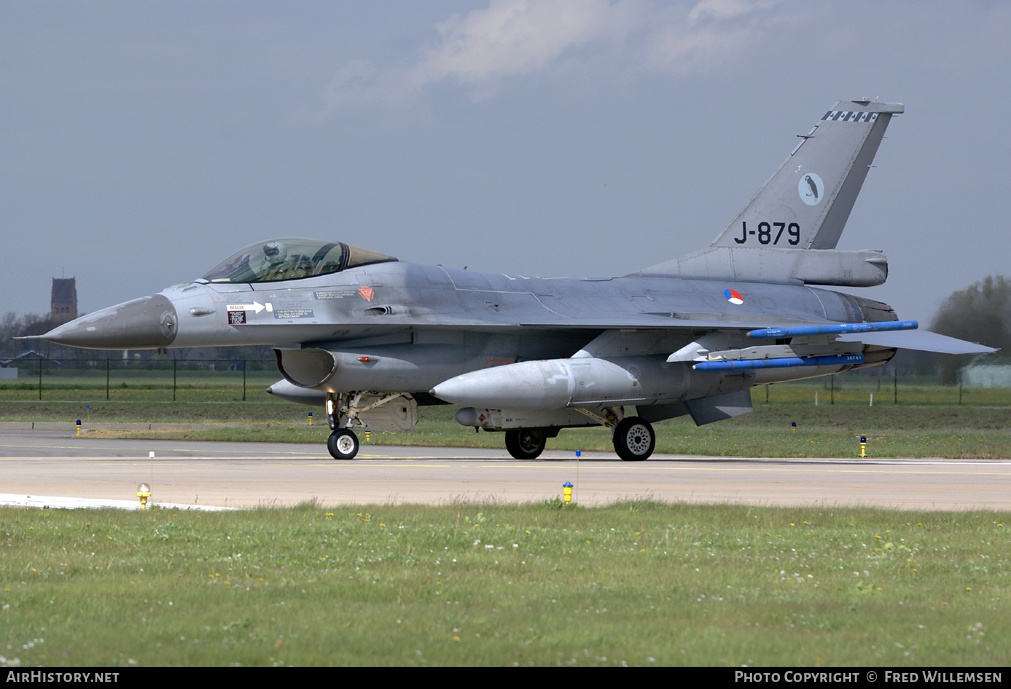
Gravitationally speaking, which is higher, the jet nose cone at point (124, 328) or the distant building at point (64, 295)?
the distant building at point (64, 295)

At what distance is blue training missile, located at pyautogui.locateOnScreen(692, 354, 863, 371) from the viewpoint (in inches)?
850

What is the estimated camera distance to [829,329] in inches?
842

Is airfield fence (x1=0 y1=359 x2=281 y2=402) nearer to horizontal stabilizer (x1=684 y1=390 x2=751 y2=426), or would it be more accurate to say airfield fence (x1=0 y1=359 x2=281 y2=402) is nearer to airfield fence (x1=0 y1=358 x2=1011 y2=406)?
airfield fence (x1=0 y1=358 x2=1011 y2=406)

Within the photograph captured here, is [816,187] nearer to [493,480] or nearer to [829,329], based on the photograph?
[829,329]

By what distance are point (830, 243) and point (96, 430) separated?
69.8 feet

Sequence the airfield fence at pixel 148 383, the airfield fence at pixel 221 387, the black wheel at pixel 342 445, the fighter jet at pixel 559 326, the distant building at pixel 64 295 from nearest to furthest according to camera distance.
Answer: the fighter jet at pixel 559 326 → the black wheel at pixel 342 445 → the airfield fence at pixel 221 387 → the airfield fence at pixel 148 383 → the distant building at pixel 64 295

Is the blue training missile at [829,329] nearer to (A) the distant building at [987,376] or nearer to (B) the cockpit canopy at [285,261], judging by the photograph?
(B) the cockpit canopy at [285,261]

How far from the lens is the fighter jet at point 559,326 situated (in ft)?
64.2

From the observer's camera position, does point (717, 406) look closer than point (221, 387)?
Yes

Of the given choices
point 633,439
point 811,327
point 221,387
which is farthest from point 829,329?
point 221,387

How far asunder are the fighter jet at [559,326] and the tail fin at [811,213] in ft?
0.12

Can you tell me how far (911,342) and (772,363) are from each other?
8.54 feet

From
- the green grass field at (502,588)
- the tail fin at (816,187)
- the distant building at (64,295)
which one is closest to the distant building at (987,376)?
the tail fin at (816,187)

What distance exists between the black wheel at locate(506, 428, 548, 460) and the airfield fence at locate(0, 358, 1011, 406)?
23.9 ft
